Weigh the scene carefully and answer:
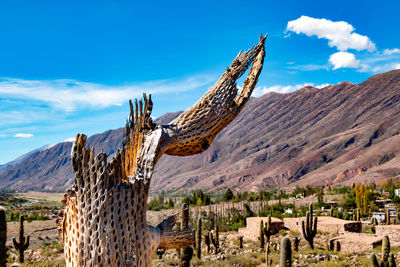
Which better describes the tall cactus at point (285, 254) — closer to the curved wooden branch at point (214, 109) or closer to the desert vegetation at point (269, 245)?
the desert vegetation at point (269, 245)

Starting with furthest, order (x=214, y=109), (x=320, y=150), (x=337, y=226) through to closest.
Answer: (x=320, y=150) → (x=337, y=226) → (x=214, y=109)

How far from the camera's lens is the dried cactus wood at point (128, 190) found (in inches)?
122

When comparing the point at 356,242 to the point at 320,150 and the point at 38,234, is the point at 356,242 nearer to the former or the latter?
the point at 38,234

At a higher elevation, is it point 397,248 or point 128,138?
point 128,138

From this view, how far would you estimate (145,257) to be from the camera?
11.2ft

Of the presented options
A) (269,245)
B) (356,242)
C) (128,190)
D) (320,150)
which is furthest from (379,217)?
(320,150)

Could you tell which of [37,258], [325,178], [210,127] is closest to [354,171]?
[325,178]

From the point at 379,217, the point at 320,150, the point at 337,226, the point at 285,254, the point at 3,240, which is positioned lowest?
the point at 379,217

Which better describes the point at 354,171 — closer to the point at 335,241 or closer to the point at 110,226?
the point at 335,241

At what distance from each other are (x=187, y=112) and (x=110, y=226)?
1.55 m

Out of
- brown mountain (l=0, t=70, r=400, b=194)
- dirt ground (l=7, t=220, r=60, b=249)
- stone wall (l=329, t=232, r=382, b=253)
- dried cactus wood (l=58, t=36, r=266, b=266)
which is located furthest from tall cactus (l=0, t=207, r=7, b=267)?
brown mountain (l=0, t=70, r=400, b=194)

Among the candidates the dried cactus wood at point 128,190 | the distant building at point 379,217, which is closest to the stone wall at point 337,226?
the distant building at point 379,217

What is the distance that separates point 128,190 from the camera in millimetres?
3260

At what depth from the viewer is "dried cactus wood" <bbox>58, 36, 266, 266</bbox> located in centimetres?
310
